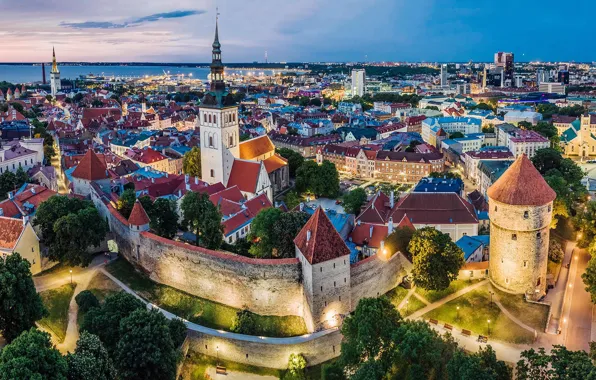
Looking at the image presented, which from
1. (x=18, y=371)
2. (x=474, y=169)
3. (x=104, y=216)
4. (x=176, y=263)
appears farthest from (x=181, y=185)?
(x=474, y=169)

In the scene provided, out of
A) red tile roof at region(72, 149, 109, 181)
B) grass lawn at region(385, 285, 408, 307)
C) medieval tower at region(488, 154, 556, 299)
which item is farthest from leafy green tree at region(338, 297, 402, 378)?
red tile roof at region(72, 149, 109, 181)

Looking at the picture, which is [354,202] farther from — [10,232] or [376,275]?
[10,232]

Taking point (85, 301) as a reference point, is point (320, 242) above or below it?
above

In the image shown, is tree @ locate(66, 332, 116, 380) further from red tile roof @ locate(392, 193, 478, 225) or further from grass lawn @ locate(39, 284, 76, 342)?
red tile roof @ locate(392, 193, 478, 225)

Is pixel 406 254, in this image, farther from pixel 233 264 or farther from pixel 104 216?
pixel 104 216

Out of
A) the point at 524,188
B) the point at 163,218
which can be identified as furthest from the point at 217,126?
the point at 524,188
